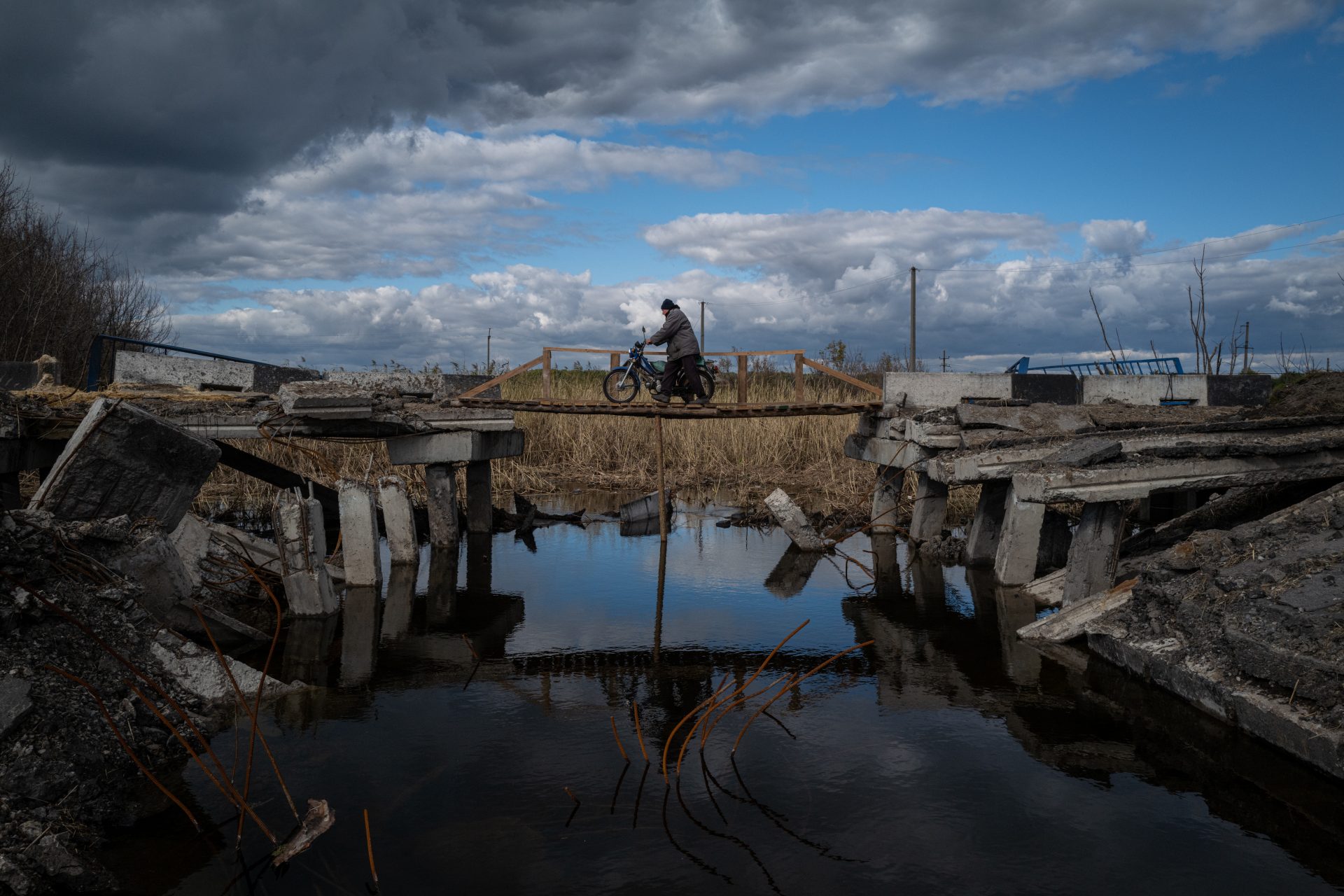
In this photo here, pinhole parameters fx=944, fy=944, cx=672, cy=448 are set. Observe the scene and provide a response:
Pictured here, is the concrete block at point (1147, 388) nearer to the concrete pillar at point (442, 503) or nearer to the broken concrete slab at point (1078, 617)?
the broken concrete slab at point (1078, 617)

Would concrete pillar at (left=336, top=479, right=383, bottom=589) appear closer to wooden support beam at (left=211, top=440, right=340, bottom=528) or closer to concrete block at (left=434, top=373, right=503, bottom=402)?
wooden support beam at (left=211, top=440, right=340, bottom=528)

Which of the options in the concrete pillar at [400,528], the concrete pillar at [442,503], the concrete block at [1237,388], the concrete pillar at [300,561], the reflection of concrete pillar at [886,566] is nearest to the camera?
the concrete pillar at [300,561]

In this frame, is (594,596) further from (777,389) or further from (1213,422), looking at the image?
(777,389)

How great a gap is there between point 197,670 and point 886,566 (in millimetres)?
6819

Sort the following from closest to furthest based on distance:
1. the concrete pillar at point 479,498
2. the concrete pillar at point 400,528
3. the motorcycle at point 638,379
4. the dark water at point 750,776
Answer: the dark water at point 750,776 < the concrete pillar at point 400,528 < the concrete pillar at point 479,498 < the motorcycle at point 638,379

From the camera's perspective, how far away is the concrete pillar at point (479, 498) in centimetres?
1144

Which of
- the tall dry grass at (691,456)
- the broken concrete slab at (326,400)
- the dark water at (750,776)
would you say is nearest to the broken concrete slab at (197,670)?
the dark water at (750,776)

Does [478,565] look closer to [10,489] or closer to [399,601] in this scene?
[399,601]

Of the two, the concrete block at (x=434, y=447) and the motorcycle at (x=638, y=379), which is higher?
the motorcycle at (x=638, y=379)

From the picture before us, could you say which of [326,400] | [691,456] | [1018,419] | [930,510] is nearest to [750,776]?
[326,400]

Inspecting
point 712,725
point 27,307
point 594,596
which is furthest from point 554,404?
point 27,307

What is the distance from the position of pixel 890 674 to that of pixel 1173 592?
1769 millimetres

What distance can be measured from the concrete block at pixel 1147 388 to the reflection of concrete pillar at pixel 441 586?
7.76 meters

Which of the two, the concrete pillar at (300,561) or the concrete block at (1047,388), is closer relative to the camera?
the concrete pillar at (300,561)
